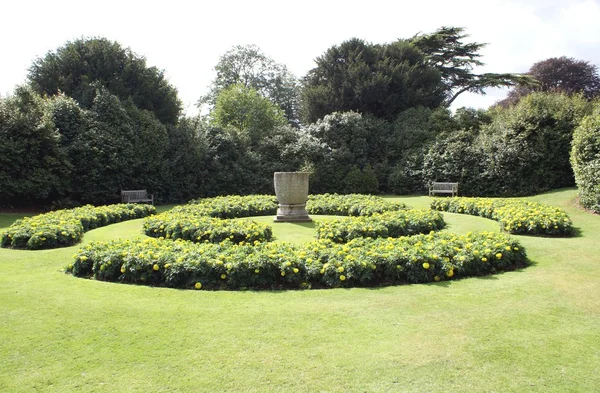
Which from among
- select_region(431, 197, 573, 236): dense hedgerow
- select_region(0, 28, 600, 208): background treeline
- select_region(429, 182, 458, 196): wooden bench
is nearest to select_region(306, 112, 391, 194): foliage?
select_region(0, 28, 600, 208): background treeline

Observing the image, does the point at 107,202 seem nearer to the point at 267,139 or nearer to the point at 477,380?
the point at 267,139

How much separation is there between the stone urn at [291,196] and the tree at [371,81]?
16.2m

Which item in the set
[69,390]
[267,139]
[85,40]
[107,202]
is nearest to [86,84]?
[85,40]

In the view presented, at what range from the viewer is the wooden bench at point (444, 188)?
19.9 m

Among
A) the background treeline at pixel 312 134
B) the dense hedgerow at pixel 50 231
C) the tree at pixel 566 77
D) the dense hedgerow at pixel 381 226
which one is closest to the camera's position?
the dense hedgerow at pixel 50 231

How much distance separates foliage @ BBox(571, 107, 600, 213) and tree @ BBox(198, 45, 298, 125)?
3712 cm

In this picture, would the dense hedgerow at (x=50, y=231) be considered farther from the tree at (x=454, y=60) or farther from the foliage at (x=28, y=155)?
the tree at (x=454, y=60)

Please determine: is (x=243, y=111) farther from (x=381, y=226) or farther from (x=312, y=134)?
(x=381, y=226)

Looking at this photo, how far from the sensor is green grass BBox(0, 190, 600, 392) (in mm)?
3486

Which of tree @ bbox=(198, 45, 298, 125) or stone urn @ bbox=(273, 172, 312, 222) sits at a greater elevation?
tree @ bbox=(198, 45, 298, 125)

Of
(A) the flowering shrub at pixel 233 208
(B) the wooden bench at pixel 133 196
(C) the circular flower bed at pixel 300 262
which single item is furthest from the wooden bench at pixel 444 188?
(B) the wooden bench at pixel 133 196

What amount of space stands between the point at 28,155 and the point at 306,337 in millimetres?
15873

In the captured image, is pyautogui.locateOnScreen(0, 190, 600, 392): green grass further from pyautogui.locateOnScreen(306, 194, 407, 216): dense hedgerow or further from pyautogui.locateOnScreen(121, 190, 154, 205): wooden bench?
pyautogui.locateOnScreen(121, 190, 154, 205): wooden bench

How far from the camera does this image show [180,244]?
7527 mm
